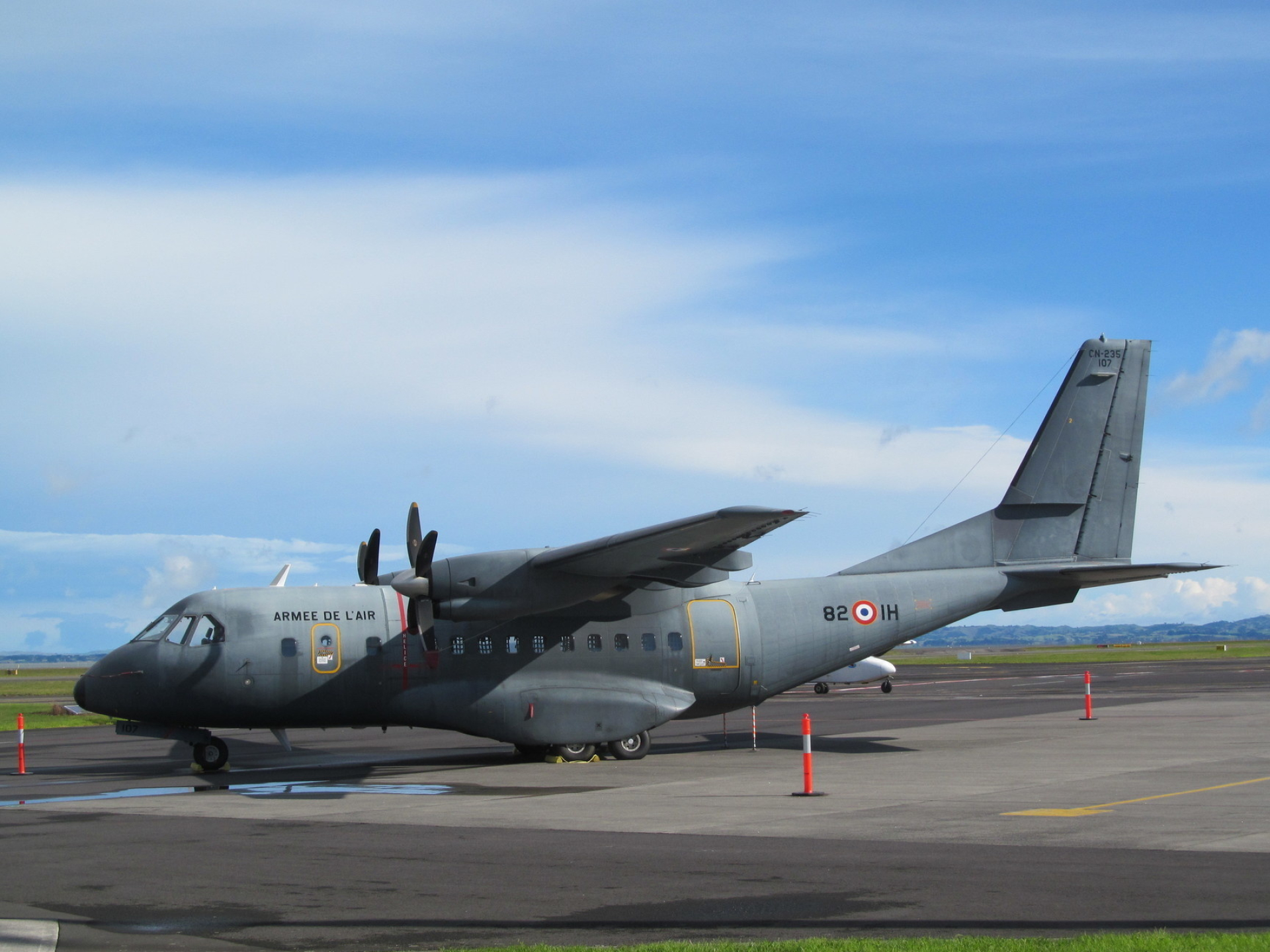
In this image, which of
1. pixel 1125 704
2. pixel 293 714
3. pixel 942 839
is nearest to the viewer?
pixel 942 839

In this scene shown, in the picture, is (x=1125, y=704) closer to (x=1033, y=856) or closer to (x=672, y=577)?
(x=672, y=577)

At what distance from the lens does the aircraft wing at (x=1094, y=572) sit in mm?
23156

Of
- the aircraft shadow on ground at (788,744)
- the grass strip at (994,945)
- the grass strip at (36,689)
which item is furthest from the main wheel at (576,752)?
the grass strip at (36,689)

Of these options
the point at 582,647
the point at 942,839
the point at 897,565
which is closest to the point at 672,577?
the point at 582,647

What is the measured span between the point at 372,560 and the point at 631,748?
243 inches

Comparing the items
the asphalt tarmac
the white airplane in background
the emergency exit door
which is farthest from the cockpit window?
the white airplane in background

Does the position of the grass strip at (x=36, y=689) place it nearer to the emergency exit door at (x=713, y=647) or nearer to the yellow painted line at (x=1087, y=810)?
the emergency exit door at (x=713, y=647)

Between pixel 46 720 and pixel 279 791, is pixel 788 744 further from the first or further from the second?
pixel 46 720

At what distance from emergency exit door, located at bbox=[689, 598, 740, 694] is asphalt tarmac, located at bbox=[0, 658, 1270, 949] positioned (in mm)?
1419

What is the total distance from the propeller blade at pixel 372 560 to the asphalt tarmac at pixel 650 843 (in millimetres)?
3557

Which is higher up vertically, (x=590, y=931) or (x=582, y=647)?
(x=582, y=647)

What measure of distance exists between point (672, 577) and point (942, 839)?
9271mm

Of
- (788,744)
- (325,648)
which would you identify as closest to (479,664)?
(325,648)

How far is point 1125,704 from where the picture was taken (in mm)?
33156
